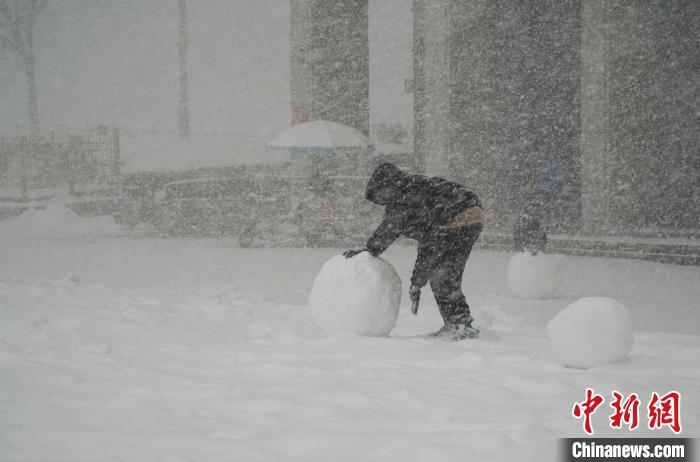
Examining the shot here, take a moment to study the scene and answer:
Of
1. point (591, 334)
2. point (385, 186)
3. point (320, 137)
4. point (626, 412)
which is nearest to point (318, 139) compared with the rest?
point (320, 137)

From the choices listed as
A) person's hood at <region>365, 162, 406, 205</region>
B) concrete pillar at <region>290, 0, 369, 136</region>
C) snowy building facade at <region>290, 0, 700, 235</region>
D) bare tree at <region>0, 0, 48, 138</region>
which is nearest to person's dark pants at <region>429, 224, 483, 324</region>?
person's hood at <region>365, 162, 406, 205</region>

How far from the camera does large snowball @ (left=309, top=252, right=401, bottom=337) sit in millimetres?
6973

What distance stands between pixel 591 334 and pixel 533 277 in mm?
4222

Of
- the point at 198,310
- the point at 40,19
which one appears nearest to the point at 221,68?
the point at 40,19

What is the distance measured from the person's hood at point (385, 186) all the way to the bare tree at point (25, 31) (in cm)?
2807

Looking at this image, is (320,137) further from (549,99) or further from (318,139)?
(549,99)

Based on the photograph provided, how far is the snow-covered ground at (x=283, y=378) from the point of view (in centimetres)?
412

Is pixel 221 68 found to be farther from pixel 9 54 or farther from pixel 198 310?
pixel 198 310

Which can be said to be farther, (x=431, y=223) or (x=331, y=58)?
(x=331, y=58)

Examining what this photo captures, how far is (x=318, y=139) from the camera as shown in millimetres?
18641

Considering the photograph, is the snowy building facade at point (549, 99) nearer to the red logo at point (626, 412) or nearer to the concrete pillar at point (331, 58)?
the concrete pillar at point (331, 58)

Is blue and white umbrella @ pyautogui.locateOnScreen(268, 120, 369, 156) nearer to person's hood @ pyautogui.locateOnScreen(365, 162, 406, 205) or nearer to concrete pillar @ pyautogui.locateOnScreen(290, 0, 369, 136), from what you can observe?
concrete pillar @ pyautogui.locateOnScreen(290, 0, 369, 136)

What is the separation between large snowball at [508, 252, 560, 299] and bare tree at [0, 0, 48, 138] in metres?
26.3

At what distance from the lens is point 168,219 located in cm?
2050
